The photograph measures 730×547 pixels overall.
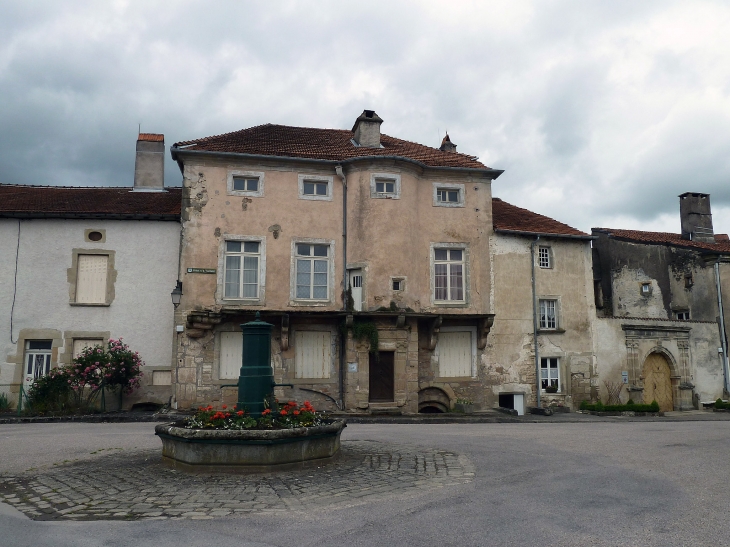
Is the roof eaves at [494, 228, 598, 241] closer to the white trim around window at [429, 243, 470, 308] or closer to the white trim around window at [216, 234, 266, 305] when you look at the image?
the white trim around window at [429, 243, 470, 308]

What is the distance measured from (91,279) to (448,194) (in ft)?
40.1

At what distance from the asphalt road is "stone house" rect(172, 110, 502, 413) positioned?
326 inches

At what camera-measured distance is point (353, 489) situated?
7.28 m

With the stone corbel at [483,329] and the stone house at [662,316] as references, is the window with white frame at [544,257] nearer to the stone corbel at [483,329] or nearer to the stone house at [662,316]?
the stone house at [662,316]

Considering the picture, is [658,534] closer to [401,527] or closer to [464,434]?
[401,527]

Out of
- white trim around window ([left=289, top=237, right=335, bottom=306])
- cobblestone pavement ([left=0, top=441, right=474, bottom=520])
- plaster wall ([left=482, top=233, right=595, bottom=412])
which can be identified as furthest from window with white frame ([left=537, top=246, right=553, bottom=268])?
cobblestone pavement ([left=0, top=441, right=474, bottom=520])

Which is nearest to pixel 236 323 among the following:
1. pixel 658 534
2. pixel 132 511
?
pixel 132 511

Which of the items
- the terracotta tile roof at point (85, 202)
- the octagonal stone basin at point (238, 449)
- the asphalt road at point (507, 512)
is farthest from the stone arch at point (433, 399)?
the octagonal stone basin at point (238, 449)

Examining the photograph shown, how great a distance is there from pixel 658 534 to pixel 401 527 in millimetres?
2370

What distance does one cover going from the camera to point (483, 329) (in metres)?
20.2

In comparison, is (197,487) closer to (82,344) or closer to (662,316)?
(82,344)

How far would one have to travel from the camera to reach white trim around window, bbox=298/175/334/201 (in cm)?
2009

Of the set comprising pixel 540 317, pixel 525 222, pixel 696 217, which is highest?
pixel 696 217

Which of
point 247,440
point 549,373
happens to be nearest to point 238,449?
point 247,440
